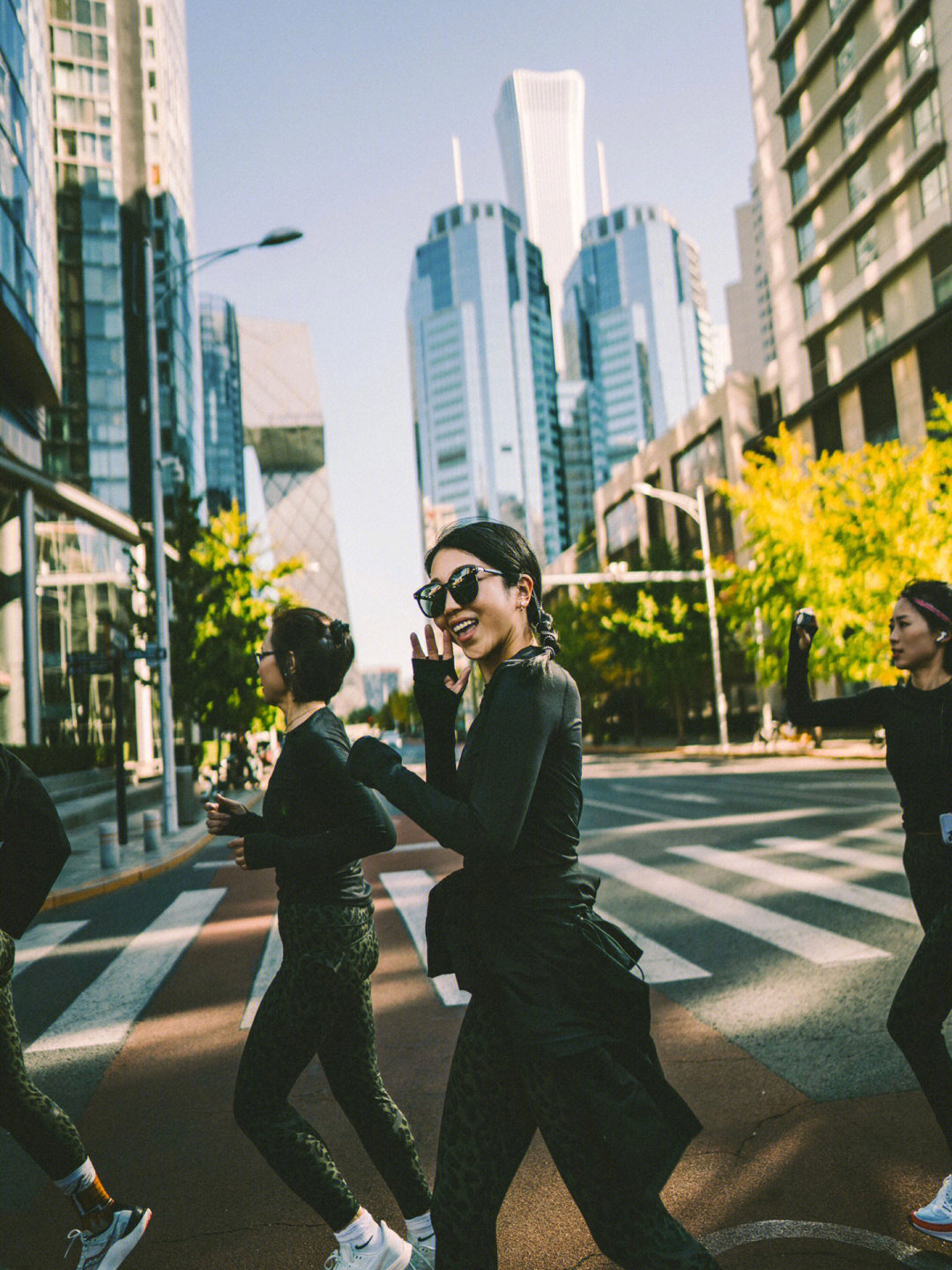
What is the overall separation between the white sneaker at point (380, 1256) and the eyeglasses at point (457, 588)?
179cm

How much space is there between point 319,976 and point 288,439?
171 metres

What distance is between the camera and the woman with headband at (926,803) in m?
2.90

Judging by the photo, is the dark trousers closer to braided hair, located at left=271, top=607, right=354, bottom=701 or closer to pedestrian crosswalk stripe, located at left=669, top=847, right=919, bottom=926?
braided hair, located at left=271, top=607, right=354, bottom=701

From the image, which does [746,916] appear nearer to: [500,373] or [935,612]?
[935,612]

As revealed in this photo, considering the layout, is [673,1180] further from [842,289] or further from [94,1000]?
[842,289]

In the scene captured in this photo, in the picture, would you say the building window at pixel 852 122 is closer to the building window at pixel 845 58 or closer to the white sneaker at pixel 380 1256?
the building window at pixel 845 58

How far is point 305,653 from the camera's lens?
291 cm

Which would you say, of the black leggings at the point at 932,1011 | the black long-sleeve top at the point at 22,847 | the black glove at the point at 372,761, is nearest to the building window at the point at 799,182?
the black leggings at the point at 932,1011

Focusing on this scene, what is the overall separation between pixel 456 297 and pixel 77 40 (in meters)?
146

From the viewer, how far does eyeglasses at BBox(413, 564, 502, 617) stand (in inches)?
84.4

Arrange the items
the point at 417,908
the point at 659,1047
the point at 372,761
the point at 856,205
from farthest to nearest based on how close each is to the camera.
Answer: the point at 856,205 → the point at 417,908 → the point at 659,1047 → the point at 372,761

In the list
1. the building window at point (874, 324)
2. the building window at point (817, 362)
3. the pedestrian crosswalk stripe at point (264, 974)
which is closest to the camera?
the pedestrian crosswalk stripe at point (264, 974)

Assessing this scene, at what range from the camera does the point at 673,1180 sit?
3355 millimetres

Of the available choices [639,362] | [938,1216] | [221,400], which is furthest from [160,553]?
[639,362]
